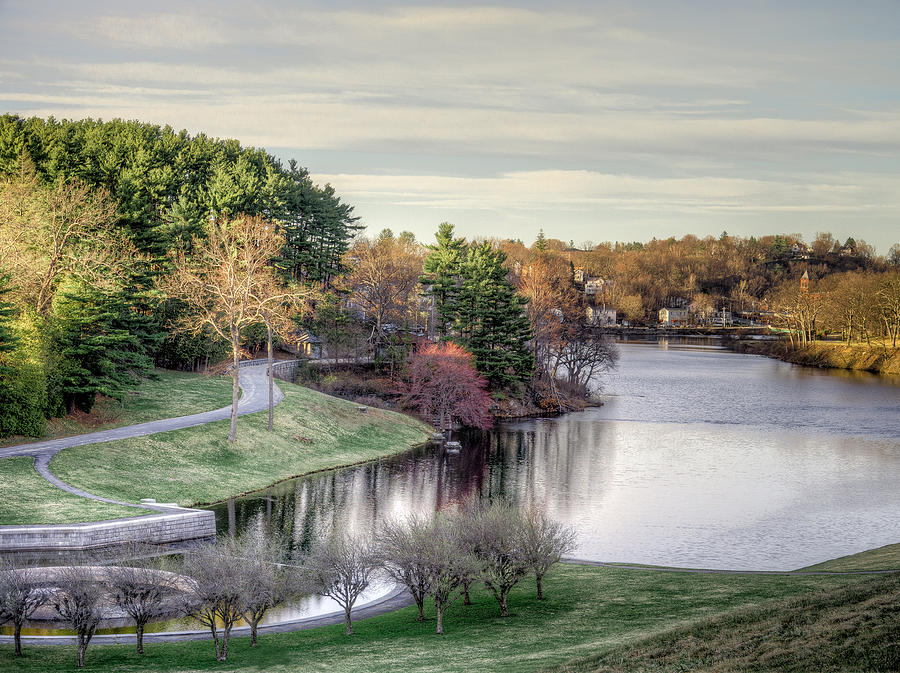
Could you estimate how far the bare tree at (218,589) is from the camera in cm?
2034

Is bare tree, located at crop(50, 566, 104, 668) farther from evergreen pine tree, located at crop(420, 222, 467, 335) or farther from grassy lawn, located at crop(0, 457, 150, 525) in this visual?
evergreen pine tree, located at crop(420, 222, 467, 335)

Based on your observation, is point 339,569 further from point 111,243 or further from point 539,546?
point 111,243

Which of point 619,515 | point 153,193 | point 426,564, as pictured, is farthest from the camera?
point 153,193

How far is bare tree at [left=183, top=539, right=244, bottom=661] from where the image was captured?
66.7 feet

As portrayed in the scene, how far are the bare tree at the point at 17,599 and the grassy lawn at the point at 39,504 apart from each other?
10.9m

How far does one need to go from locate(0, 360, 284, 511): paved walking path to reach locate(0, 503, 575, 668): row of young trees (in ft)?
40.8

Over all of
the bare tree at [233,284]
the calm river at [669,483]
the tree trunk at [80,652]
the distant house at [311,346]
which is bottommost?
the calm river at [669,483]

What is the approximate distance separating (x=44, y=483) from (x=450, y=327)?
47.2m

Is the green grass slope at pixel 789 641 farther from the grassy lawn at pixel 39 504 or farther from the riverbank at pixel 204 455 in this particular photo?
the riverbank at pixel 204 455

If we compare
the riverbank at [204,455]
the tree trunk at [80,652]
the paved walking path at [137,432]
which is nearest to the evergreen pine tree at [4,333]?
the paved walking path at [137,432]

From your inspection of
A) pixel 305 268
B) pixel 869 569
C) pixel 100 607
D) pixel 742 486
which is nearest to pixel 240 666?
pixel 100 607

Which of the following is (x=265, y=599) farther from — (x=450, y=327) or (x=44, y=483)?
(x=450, y=327)

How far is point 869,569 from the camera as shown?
2570cm

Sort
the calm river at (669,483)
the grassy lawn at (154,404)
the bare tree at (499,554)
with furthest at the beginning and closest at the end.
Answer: the grassy lawn at (154,404) < the calm river at (669,483) < the bare tree at (499,554)
